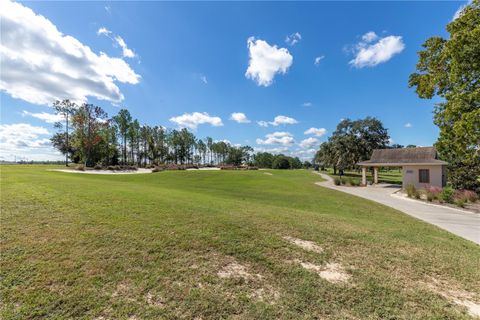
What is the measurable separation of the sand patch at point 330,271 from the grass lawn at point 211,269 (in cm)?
3

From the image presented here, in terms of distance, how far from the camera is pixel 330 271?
12.3 ft

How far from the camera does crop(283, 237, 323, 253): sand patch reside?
15.1 ft

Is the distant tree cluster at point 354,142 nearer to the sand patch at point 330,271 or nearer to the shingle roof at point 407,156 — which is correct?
the shingle roof at point 407,156

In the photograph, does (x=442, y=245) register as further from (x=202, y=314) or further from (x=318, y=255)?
(x=202, y=314)

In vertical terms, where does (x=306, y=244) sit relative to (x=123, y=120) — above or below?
below

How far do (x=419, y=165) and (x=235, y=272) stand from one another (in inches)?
1062

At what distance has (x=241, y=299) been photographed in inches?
114

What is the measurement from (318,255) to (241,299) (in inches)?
84.1

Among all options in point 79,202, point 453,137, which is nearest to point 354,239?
point 79,202

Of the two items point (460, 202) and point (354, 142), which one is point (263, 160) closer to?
point (354, 142)

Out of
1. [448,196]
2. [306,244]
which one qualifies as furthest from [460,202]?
[306,244]

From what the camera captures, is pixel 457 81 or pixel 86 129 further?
pixel 86 129

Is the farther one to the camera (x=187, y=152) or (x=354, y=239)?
(x=187, y=152)

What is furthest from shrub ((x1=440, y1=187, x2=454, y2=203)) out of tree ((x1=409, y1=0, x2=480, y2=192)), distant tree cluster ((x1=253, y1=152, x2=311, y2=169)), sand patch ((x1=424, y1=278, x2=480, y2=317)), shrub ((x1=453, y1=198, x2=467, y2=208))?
distant tree cluster ((x1=253, y1=152, x2=311, y2=169))
